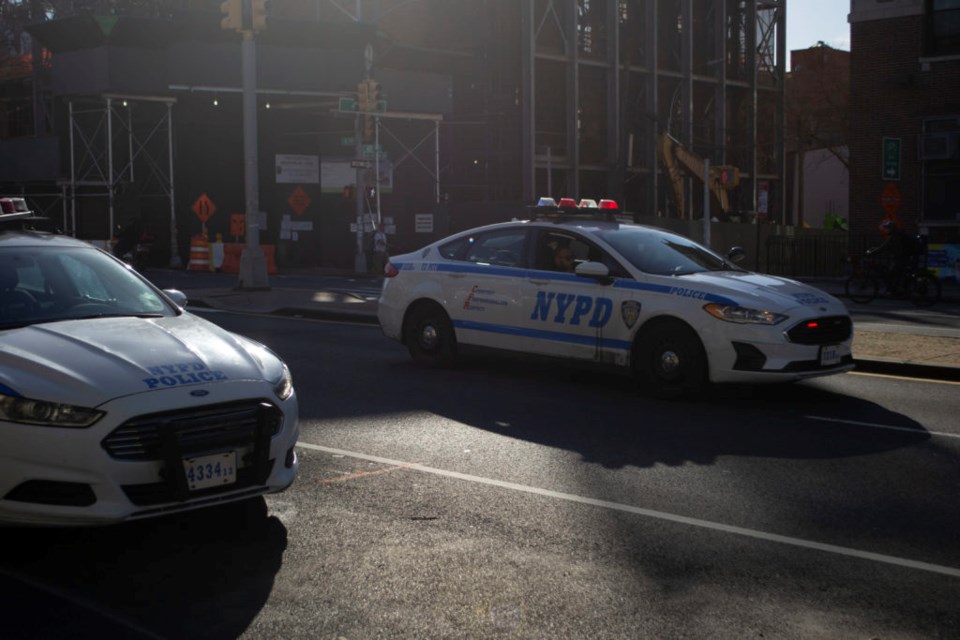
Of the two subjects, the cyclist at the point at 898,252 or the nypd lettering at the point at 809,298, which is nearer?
the nypd lettering at the point at 809,298

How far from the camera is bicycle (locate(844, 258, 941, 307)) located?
23516 mm

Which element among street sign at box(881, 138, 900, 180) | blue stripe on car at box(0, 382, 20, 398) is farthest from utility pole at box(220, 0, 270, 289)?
street sign at box(881, 138, 900, 180)

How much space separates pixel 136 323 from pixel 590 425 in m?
3.98

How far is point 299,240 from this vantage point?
141ft

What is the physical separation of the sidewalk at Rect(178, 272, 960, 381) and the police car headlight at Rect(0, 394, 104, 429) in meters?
9.28

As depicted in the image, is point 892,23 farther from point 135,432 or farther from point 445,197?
point 135,432

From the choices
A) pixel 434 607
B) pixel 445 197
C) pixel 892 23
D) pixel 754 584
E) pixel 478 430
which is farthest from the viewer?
pixel 445 197

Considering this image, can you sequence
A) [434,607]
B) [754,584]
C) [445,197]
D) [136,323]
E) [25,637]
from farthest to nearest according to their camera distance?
[445,197], [136,323], [754,584], [434,607], [25,637]

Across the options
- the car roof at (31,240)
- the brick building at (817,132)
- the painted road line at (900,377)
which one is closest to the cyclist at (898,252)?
the painted road line at (900,377)

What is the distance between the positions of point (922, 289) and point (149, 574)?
21.3m

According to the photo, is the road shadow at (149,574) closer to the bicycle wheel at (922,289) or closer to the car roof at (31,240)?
the car roof at (31,240)

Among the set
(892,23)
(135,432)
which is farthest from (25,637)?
(892,23)

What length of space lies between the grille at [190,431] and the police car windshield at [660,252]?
5.68 m

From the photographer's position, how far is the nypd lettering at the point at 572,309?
10.6m
